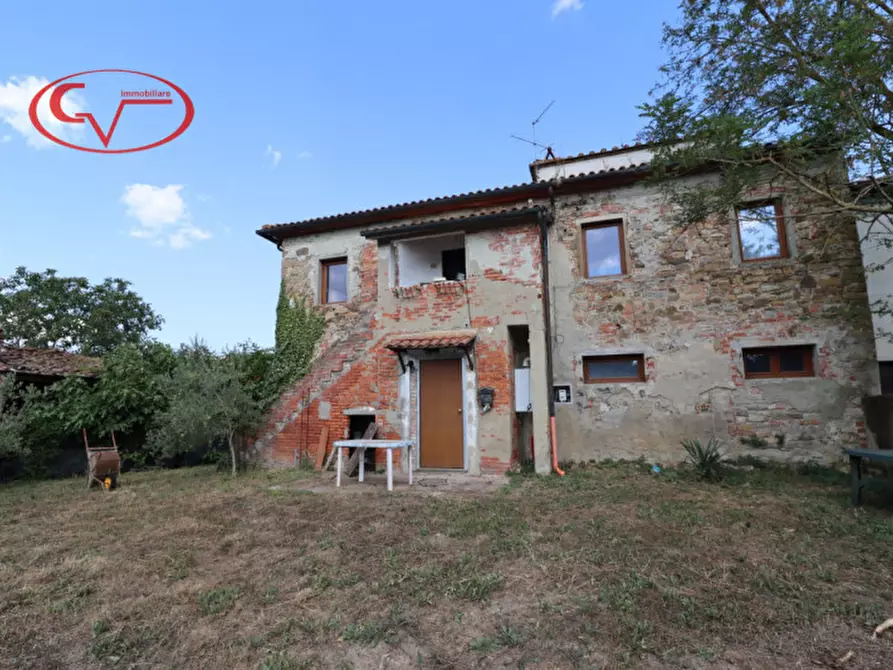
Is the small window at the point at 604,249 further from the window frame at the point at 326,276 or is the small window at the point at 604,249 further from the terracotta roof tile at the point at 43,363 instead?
the terracotta roof tile at the point at 43,363

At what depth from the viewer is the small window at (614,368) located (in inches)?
333

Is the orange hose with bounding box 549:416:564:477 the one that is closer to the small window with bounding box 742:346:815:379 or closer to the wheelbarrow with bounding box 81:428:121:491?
the small window with bounding box 742:346:815:379

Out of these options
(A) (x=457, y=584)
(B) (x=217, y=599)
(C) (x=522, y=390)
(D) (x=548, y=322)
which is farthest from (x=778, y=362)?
(B) (x=217, y=599)

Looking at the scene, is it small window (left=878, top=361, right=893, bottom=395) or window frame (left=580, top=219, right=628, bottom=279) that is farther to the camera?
A: window frame (left=580, top=219, right=628, bottom=279)

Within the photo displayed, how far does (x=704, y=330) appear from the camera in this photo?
8.09m

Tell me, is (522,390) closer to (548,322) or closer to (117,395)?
(548,322)

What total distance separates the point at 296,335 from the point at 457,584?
26.4 feet

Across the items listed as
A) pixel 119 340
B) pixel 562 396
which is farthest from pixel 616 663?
pixel 119 340

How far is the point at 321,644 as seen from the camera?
2596 mm

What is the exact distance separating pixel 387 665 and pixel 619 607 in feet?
5.08

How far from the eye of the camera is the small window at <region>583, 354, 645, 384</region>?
8.45 metres

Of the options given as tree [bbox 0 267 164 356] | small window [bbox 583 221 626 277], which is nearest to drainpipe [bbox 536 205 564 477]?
small window [bbox 583 221 626 277]

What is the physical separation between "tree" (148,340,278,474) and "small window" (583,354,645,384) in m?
6.87

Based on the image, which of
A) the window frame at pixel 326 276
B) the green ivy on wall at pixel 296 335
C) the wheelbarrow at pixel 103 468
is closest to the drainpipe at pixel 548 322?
the window frame at pixel 326 276
